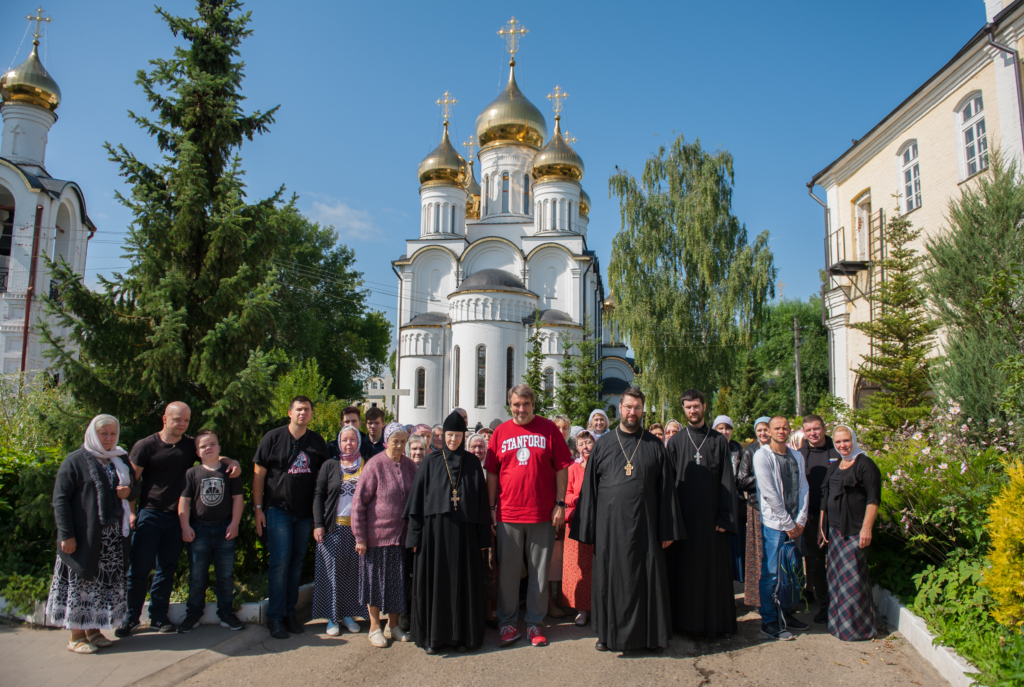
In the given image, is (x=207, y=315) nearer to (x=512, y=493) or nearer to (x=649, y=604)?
(x=512, y=493)

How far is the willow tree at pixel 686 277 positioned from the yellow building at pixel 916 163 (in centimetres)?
573

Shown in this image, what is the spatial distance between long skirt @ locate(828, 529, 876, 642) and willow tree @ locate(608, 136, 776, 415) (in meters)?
16.8

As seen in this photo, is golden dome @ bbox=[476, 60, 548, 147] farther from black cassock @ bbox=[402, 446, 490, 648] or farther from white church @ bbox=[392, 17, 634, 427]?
black cassock @ bbox=[402, 446, 490, 648]

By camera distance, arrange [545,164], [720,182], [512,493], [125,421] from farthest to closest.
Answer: [545,164]
[720,182]
[125,421]
[512,493]

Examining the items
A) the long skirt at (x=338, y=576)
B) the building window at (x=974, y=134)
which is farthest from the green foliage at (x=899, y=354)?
the long skirt at (x=338, y=576)

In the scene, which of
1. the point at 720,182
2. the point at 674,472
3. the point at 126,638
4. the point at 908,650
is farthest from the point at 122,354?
the point at 720,182

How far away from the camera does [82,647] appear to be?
4.40 meters

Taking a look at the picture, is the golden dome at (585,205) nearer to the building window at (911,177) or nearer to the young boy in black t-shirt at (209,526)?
the building window at (911,177)

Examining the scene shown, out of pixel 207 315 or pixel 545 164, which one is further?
pixel 545 164

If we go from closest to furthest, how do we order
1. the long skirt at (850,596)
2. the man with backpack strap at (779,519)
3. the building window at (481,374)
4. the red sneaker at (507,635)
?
the red sneaker at (507,635)
the long skirt at (850,596)
the man with backpack strap at (779,519)
the building window at (481,374)

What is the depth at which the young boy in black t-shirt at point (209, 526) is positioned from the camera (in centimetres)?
492

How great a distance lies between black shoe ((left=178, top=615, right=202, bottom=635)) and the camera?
4.91 m

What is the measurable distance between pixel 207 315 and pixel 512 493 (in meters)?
3.74

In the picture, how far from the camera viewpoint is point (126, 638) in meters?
4.75
